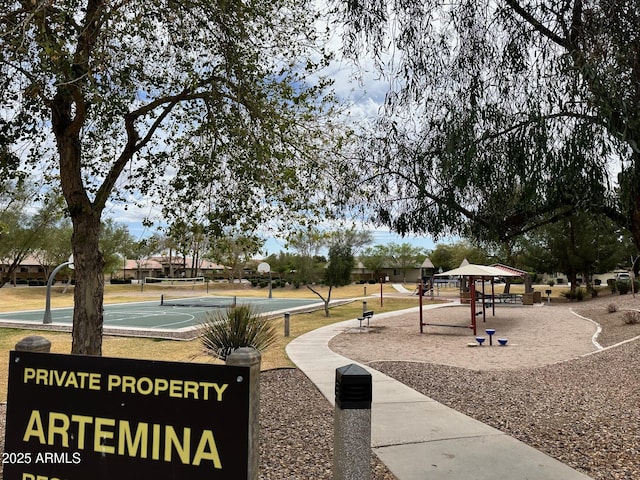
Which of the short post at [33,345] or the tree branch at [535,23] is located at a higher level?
the tree branch at [535,23]

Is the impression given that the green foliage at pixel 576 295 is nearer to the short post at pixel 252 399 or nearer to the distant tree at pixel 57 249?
the short post at pixel 252 399

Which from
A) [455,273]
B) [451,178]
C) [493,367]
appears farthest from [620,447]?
[455,273]

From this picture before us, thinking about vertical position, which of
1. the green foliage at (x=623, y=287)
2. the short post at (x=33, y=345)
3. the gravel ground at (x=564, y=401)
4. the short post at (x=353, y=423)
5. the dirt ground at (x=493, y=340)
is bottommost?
the dirt ground at (x=493, y=340)

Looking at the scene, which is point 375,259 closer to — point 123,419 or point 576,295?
point 576,295

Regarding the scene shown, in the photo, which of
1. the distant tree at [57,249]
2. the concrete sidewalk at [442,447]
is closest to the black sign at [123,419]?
the concrete sidewalk at [442,447]

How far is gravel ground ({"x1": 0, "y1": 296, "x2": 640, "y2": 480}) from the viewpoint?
5.26 m

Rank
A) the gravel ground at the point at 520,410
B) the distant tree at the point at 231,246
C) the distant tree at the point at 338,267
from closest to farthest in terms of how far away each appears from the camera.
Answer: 1. the gravel ground at the point at 520,410
2. the distant tree at the point at 231,246
3. the distant tree at the point at 338,267

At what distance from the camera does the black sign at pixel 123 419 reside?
322 cm

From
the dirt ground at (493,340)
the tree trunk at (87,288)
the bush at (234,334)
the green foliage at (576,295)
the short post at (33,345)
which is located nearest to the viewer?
the short post at (33,345)

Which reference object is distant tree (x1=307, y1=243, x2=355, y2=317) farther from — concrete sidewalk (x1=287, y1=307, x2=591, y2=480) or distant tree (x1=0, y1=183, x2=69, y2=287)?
concrete sidewalk (x1=287, y1=307, x2=591, y2=480)

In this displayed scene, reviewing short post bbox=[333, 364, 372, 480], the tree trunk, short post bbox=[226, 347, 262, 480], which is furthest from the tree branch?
the tree trunk

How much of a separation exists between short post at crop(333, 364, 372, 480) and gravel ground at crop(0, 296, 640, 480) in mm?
1330

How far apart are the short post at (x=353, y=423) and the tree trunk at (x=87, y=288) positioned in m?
4.31

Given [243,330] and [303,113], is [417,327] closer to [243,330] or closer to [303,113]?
[243,330]
